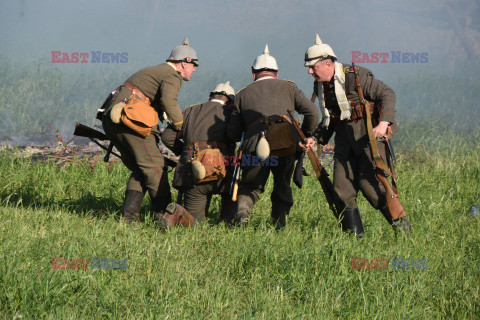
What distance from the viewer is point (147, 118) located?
5250 millimetres

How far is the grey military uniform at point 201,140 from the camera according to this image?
18.0 ft

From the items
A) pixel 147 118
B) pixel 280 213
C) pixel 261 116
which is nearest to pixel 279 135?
pixel 261 116

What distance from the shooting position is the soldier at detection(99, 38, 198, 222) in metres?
5.31

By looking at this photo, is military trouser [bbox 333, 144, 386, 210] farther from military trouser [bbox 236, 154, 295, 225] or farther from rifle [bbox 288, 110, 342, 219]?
military trouser [bbox 236, 154, 295, 225]

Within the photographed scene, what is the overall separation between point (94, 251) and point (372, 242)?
2.53 m

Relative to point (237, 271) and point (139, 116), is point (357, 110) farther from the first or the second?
point (139, 116)

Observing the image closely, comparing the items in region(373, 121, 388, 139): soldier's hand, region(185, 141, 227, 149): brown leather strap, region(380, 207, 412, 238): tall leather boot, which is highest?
region(373, 121, 388, 139): soldier's hand

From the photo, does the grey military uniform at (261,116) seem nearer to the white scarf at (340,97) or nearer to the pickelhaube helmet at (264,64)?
the pickelhaube helmet at (264,64)

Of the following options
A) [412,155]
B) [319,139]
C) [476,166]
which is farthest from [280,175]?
[412,155]

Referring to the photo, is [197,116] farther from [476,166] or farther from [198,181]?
[476,166]

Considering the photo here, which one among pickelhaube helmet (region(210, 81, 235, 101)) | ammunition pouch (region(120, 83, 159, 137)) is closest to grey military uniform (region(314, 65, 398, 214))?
pickelhaube helmet (region(210, 81, 235, 101))

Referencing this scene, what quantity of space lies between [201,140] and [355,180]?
1.66 meters

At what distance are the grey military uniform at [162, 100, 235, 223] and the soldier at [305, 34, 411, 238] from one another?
3.59 feet

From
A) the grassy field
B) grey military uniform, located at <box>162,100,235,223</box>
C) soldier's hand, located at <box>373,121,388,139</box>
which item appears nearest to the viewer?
the grassy field
